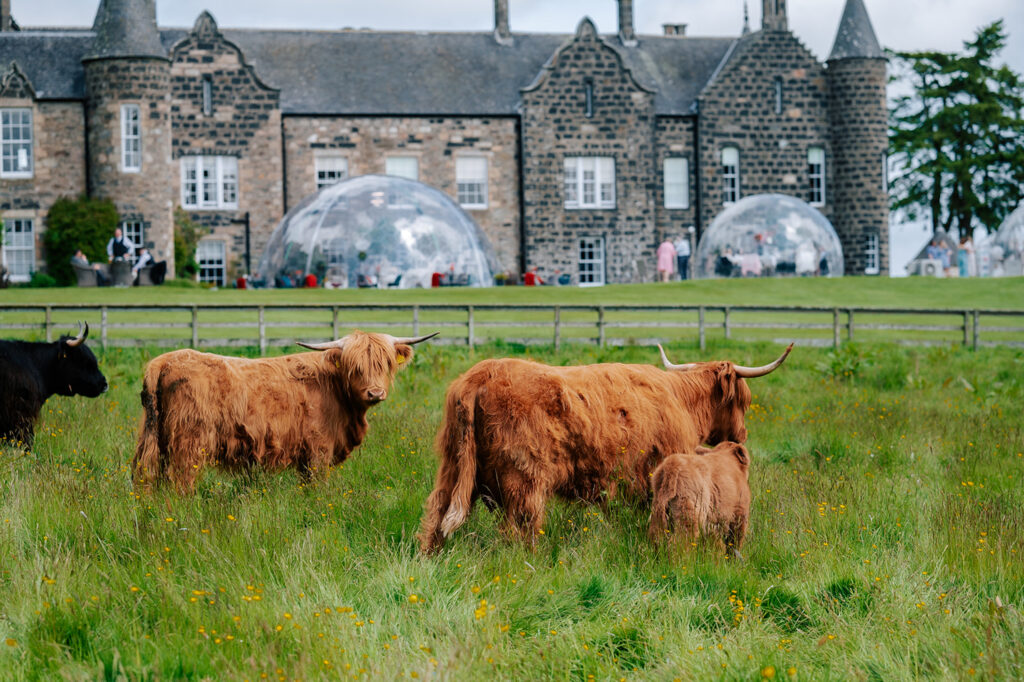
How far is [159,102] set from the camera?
39156 millimetres

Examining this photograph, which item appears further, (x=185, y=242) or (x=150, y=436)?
(x=185, y=242)

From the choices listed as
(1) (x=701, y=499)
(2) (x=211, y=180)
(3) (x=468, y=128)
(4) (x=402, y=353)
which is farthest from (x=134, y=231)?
(1) (x=701, y=499)

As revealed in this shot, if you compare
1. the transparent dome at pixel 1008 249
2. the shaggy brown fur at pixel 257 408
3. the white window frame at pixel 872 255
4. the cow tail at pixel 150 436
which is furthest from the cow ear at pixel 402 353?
the transparent dome at pixel 1008 249

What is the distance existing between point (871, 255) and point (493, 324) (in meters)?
26.6

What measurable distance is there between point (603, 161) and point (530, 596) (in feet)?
128

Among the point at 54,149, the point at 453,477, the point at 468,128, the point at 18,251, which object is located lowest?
the point at 453,477

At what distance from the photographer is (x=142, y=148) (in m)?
38.8

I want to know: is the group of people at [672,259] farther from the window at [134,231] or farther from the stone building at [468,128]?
the window at [134,231]

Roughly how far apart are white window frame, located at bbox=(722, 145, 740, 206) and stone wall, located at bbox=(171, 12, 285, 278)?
16950 millimetres

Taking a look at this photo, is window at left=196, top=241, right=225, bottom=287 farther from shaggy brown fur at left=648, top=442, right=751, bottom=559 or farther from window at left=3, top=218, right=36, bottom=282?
shaggy brown fur at left=648, top=442, right=751, bottom=559

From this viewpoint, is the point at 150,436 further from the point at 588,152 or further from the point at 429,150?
the point at 588,152

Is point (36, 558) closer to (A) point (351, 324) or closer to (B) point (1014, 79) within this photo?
(A) point (351, 324)

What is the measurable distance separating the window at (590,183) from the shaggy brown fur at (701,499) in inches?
1474

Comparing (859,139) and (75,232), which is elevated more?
(859,139)
